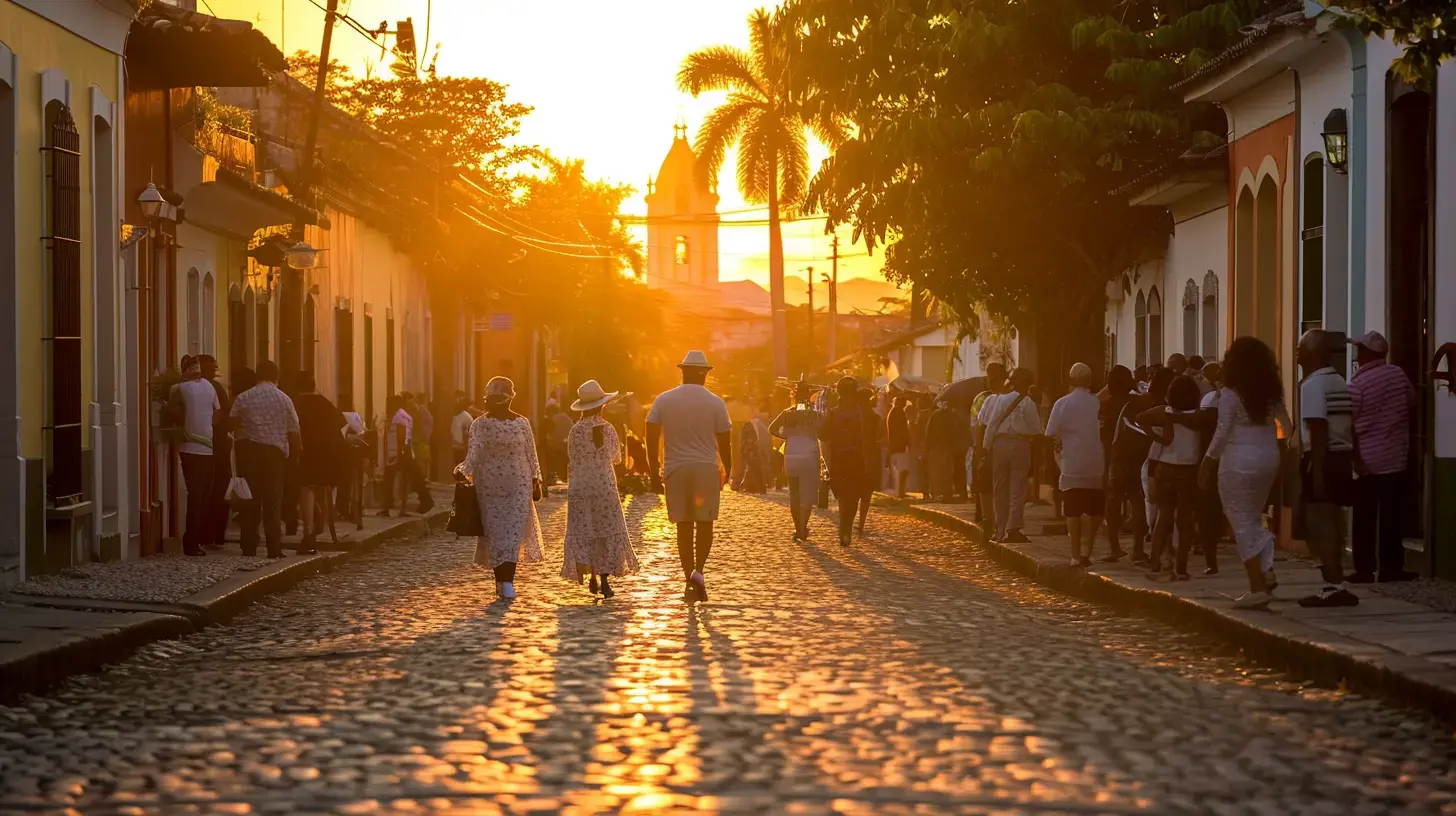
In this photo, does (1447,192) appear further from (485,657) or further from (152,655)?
(152,655)

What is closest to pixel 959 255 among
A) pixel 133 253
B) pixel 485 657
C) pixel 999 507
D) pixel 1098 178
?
pixel 1098 178

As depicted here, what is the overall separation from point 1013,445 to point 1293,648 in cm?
956

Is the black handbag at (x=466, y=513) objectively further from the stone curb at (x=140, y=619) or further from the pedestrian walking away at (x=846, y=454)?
the pedestrian walking away at (x=846, y=454)

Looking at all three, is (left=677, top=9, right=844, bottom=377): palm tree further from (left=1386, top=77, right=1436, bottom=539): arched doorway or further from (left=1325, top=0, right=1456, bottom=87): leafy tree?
(left=1325, top=0, right=1456, bottom=87): leafy tree

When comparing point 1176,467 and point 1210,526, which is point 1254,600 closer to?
point 1176,467

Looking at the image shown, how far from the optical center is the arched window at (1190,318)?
2514cm

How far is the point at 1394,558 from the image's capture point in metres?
14.5

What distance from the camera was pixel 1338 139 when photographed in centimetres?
1775

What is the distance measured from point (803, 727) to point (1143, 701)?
5.83 feet

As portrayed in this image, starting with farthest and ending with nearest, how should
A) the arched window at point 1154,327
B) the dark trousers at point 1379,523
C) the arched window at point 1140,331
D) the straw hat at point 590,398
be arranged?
the arched window at point 1140,331, the arched window at point 1154,327, the straw hat at point 590,398, the dark trousers at point 1379,523

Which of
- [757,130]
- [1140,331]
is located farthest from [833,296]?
[1140,331]

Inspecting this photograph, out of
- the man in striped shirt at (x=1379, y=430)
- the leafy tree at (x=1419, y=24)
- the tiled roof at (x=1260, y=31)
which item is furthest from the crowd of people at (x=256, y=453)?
the leafy tree at (x=1419, y=24)

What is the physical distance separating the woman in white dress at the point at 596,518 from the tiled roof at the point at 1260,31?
653 cm

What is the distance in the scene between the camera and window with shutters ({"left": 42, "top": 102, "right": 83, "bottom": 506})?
16.4 meters
